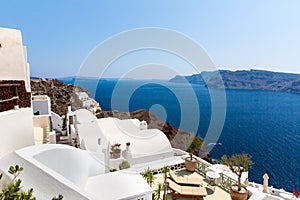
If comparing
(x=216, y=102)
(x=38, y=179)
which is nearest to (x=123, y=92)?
(x=216, y=102)

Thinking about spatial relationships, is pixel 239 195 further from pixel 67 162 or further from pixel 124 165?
pixel 67 162

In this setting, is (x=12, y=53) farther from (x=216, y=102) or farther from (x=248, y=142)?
(x=216, y=102)

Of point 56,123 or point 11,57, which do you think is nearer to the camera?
point 11,57

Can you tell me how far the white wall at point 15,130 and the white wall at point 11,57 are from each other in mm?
1292

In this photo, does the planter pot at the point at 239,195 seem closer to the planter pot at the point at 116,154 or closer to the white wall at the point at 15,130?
the planter pot at the point at 116,154

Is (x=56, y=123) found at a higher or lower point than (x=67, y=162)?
lower

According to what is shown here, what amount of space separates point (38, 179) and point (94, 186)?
1.94 metres

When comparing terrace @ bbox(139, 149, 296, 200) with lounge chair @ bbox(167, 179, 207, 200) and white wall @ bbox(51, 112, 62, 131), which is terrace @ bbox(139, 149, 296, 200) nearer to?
lounge chair @ bbox(167, 179, 207, 200)

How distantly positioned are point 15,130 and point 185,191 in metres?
5.98

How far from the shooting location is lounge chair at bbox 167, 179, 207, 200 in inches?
287

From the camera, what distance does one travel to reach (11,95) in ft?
22.9

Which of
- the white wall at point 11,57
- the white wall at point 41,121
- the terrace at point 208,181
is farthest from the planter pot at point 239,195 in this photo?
the white wall at point 41,121

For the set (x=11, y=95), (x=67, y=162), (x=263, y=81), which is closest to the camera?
(x=67, y=162)

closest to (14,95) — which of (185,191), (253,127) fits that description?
(185,191)
